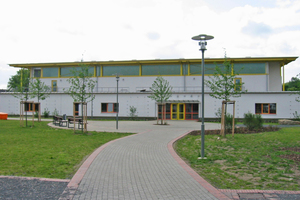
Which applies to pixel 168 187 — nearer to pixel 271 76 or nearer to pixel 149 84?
pixel 149 84

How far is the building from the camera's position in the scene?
32000 millimetres

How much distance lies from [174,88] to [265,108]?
11.8 meters

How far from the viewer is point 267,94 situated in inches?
1249

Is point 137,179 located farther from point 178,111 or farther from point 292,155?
point 178,111

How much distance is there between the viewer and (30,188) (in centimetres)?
523

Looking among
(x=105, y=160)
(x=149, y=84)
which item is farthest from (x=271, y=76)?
(x=105, y=160)

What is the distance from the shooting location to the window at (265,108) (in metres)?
31.6

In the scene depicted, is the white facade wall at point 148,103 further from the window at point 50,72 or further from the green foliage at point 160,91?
the green foliage at point 160,91

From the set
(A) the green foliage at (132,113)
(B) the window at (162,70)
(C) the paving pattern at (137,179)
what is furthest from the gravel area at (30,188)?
(B) the window at (162,70)

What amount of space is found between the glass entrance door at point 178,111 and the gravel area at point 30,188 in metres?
28.4

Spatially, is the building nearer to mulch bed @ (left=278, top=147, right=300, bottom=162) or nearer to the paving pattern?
mulch bed @ (left=278, top=147, right=300, bottom=162)

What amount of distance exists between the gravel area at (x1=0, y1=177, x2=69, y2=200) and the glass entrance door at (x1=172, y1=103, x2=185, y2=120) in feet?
93.3

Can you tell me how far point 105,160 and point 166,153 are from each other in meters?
2.55

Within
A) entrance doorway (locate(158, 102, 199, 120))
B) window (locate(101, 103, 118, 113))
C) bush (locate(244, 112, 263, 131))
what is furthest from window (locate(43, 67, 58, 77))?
bush (locate(244, 112, 263, 131))
